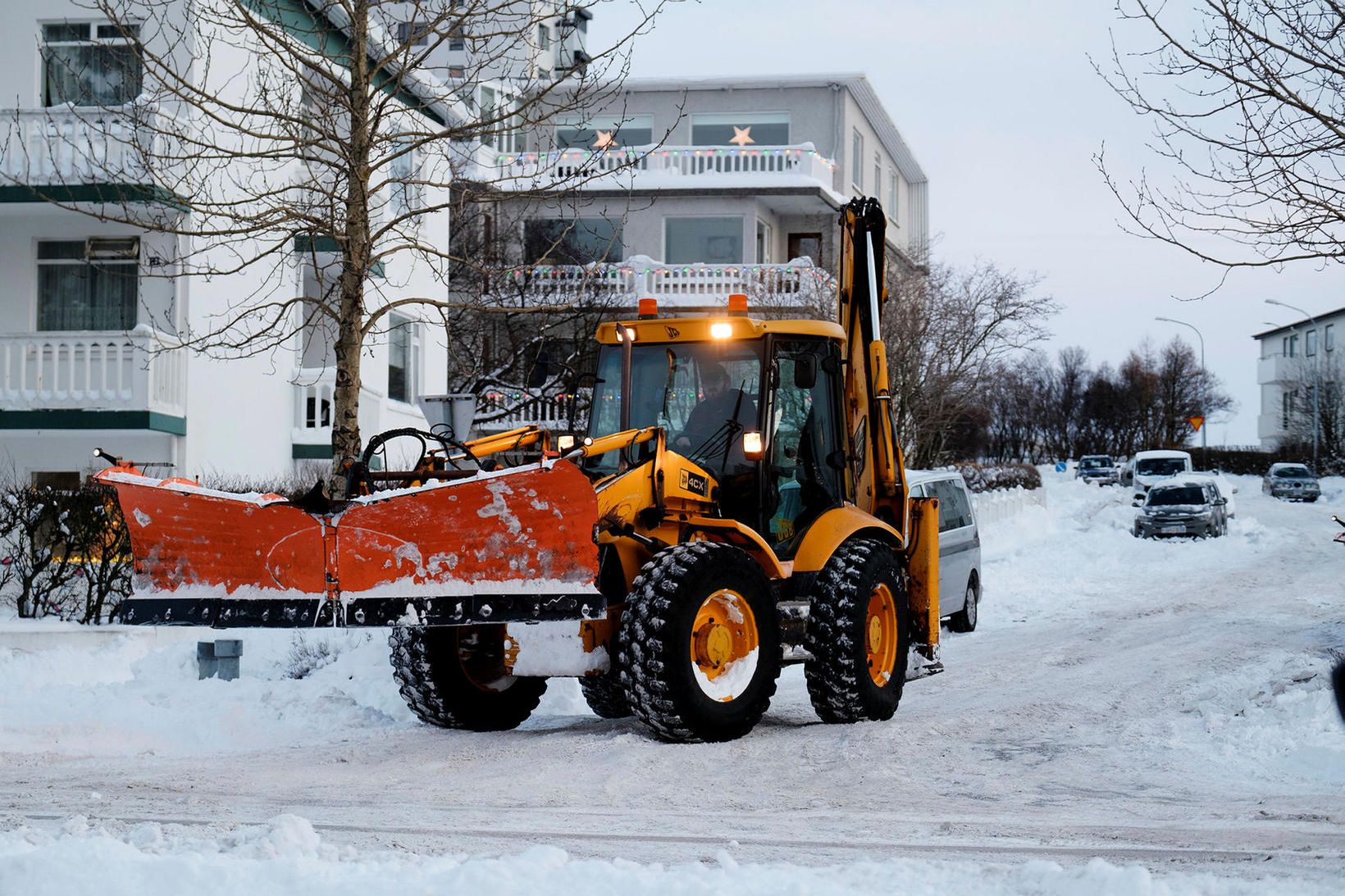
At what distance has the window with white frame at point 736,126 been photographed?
4619cm

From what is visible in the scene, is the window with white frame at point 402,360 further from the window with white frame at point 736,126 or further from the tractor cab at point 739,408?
the window with white frame at point 736,126

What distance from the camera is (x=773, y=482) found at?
34.5 feet

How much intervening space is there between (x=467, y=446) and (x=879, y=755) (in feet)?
10.3

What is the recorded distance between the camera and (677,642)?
8.98 metres

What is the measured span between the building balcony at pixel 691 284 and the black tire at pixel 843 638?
21181 millimetres

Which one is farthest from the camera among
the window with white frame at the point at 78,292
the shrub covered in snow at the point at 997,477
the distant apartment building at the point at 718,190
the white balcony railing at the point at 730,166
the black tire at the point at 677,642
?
the shrub covered in snow at the point at 997,477

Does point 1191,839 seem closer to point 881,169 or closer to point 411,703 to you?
point 411,703

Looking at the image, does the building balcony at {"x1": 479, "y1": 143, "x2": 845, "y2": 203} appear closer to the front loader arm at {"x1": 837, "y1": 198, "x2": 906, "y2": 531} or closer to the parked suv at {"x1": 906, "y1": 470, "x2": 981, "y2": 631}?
the parked suv at {"x1": 906, "y1": 470, "x2": 981, "y2": 631}

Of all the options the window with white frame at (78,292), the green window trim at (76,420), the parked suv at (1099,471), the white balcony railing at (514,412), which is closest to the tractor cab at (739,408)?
the green window trim at (76,420)

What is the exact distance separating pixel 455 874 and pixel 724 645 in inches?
160

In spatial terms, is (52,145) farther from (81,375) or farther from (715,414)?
(715,414)

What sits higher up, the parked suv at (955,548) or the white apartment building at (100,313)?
the white apartment building at (100,313)

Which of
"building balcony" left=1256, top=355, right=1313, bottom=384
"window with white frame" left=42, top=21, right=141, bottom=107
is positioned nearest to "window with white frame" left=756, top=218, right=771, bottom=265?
"window with white frame" left=42, top=21, right=141, bottom=107

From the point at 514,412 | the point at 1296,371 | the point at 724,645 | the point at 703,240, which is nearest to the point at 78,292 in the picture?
the point at 514,412
